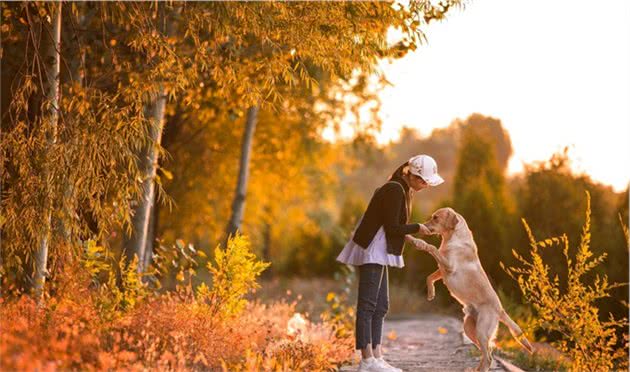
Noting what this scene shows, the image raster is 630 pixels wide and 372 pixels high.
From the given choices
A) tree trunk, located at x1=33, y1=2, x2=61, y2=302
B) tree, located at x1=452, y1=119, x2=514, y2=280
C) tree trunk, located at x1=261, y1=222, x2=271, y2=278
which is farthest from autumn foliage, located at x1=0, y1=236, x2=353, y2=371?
tree trunk, located at x1=261, y1=222, x2=271, y2=278

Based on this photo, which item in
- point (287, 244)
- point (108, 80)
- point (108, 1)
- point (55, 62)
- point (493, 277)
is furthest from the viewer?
point (287, 244)

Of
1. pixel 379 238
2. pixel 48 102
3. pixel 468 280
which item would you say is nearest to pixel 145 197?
pixel 48 102

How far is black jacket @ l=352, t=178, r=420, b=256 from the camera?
7562 millimetres

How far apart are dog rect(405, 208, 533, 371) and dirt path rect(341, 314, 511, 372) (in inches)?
29.3

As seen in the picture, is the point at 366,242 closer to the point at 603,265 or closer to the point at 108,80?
the point at 108,80

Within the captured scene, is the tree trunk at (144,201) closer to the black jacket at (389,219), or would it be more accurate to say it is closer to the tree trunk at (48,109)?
the tree trunk at (48,109)

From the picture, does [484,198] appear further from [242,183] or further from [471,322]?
[471,322]

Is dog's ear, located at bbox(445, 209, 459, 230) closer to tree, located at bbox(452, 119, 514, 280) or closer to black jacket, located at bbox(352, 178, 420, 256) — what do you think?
black jacket, located at bbox(352, 178, 420, 256)

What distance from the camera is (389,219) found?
760cm

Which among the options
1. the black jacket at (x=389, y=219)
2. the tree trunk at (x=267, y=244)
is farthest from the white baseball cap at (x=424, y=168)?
the tree trunk at (x=267, y=244)

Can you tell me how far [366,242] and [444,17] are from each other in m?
3.31

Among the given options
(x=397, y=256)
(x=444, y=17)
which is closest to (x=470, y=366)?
(x=397, y=256)

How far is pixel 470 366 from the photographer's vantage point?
8703mm

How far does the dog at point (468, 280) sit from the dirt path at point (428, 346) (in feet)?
2.44
